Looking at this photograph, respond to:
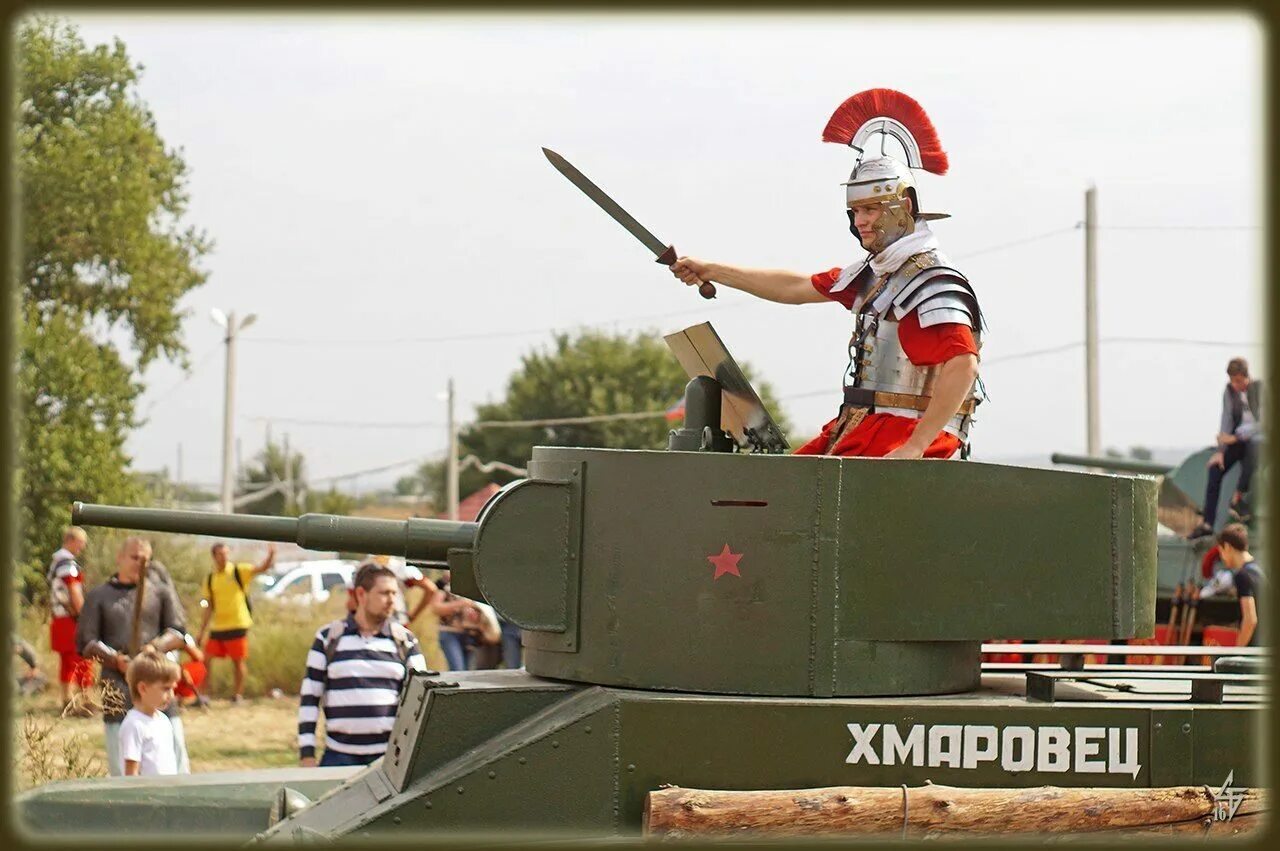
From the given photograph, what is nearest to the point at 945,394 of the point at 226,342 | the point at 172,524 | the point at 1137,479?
the point at 1137,479

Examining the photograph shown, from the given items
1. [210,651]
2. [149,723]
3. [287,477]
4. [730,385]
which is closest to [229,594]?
[210,651]

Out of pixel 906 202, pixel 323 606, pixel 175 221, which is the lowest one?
pixel 323 606

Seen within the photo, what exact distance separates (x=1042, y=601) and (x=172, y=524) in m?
3.04

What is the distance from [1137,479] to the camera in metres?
5.51

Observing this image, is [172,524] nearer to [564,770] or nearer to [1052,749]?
[564,770]

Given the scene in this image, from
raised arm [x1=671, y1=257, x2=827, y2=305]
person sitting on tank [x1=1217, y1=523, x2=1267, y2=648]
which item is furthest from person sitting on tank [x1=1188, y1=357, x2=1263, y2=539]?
raised arm [x1=671, y1=257, x2=827, y2=305]

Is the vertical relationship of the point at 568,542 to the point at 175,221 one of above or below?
below

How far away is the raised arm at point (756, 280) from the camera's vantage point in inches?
249

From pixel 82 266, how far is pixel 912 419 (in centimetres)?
2296

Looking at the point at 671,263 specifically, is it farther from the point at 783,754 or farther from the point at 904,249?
the point at 783,754

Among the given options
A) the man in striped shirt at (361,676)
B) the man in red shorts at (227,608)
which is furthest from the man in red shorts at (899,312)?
the man in red shorts at (227,608)

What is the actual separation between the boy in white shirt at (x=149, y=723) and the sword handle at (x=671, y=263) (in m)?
3.07

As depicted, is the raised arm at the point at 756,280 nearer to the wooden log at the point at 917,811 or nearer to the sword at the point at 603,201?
the sword at the point at 603,201

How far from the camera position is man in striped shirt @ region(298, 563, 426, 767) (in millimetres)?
8055
